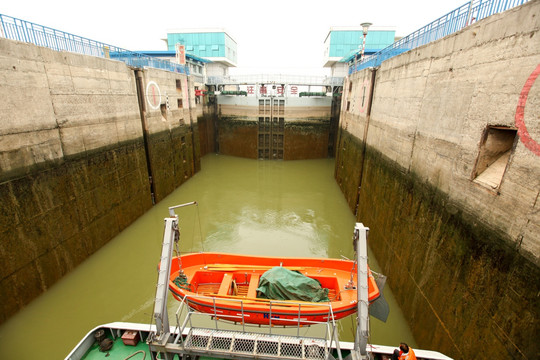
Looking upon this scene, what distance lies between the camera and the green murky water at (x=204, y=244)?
6480 mm

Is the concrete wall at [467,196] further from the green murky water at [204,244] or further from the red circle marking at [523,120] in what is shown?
the green murky water at [204,244]

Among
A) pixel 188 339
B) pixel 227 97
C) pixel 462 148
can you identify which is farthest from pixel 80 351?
pixel 227 97

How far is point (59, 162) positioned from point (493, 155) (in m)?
10.6

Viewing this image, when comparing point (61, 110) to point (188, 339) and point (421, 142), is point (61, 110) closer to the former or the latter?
point (188, 339)

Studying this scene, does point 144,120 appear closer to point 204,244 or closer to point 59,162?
point 59,162

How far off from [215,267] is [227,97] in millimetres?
18744

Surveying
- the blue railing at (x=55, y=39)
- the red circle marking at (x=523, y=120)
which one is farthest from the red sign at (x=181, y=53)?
the red circle marking at (x=523, y=120)

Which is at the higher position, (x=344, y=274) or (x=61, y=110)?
(x=61, y=110)

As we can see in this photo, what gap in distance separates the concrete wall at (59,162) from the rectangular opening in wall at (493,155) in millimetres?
10052

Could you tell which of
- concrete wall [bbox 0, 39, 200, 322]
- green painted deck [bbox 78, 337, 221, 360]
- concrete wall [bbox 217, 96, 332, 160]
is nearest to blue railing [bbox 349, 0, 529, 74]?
green painted deck [bbox 78, 337, 221, 360]

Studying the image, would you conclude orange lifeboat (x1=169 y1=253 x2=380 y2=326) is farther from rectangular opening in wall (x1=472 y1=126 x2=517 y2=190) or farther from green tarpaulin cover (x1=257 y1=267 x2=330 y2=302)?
rectangular opening in wall (x1=472 y1=126 x2=517 y2=190)

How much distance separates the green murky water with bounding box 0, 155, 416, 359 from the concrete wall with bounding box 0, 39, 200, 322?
61 centimetres

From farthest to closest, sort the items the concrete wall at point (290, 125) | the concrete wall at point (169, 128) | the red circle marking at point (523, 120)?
the concrete wall at point (290, 125)
the concrete wall at point (169, 128)
the red circle marking at point (523, 120)

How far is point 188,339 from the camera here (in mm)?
4453
